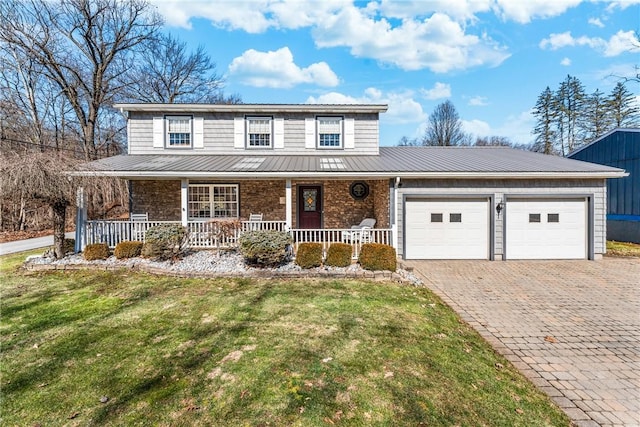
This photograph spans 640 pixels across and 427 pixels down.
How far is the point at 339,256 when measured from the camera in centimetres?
737

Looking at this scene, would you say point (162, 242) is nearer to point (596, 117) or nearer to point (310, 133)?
point (310, 133)

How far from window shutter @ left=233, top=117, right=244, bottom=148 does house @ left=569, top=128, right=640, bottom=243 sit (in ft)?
53.6

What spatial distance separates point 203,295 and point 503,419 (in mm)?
5114

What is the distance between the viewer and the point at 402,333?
13.8ft

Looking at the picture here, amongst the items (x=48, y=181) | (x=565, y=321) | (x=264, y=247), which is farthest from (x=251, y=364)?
(x=48, y=181)

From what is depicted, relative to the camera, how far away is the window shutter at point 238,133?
36.8 ft

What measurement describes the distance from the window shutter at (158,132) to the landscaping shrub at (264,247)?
661cm

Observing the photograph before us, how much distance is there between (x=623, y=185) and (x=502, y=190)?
27.2 ft

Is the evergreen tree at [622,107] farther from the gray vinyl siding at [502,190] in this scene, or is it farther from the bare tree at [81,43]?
the bare tree at [81,43]

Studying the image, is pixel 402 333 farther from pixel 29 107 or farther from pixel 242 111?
pixel 29 107

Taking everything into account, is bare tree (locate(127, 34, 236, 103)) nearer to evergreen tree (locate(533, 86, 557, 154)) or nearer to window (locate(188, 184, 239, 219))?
window (locate(188, 184, 239, 219))

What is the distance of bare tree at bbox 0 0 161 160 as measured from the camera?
48.9ft

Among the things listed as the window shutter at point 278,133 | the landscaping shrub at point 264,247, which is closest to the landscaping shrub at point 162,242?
the landscaping shrub at point 264,247

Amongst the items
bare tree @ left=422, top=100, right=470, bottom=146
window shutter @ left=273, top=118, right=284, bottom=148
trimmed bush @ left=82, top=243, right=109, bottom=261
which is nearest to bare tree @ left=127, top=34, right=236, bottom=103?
window shutter @ left=273, top=118, right=284, bottom=148
